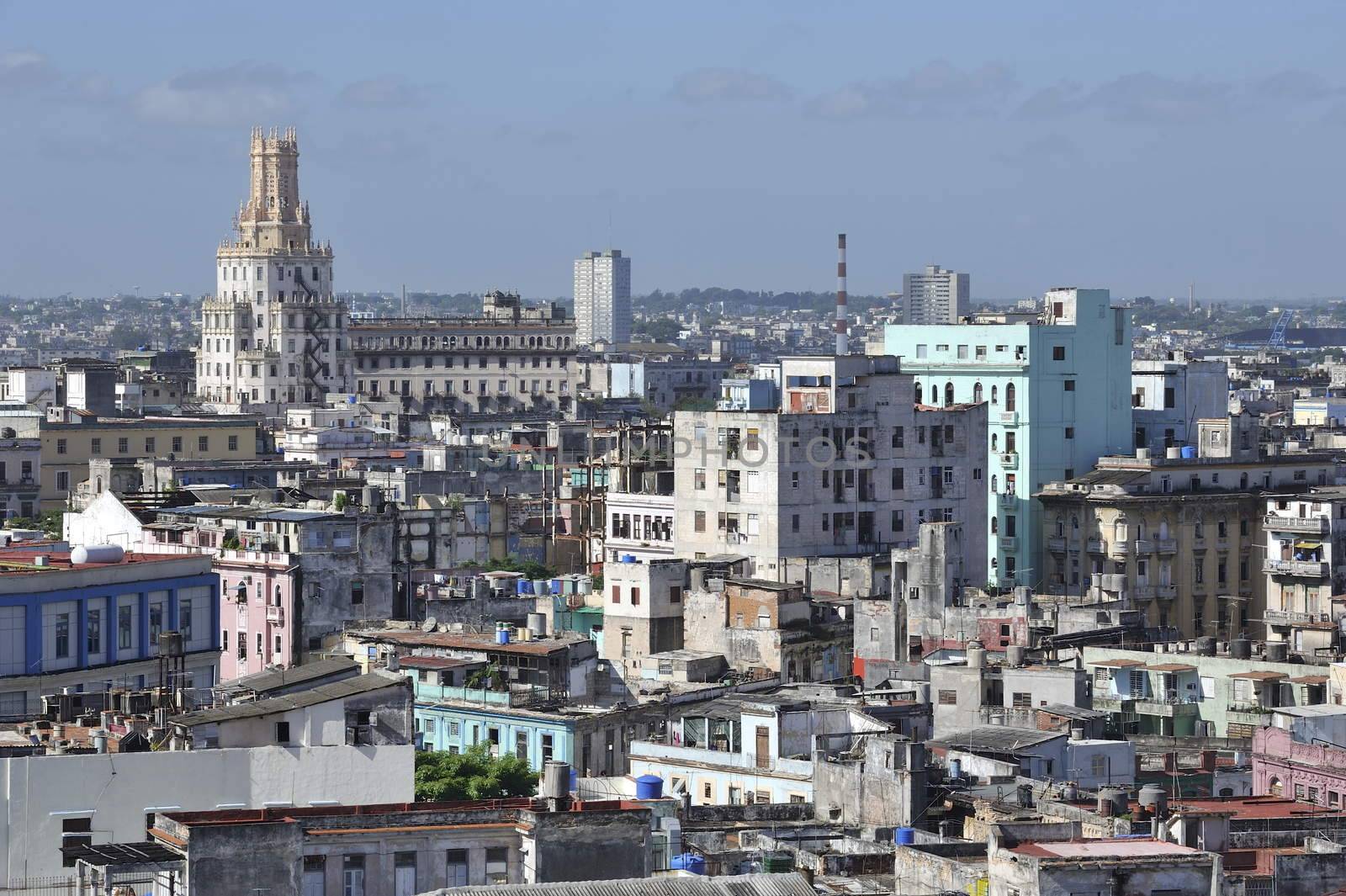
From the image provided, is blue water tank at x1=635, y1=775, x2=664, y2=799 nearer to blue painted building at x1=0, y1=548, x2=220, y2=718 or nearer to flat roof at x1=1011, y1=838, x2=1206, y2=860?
blue painted building at x1=0, y1=548, x2=220, y2=718

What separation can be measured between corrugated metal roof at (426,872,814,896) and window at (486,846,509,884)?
108 centimetres

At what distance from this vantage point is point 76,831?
43.4 meters

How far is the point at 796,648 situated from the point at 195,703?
32.3 meters

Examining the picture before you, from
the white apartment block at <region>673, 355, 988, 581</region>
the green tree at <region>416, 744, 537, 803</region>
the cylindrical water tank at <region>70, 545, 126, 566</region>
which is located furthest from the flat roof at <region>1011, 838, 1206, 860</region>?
the white apartment block at <region>673, 355, 988, 581</region>

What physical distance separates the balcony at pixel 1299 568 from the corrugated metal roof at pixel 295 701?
2236 inches

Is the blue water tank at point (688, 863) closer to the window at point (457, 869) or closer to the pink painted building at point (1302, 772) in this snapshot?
the window at point (457, 869)

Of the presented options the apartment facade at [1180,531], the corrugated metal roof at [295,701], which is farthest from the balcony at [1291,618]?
the corrugated metal roof at [295,701]

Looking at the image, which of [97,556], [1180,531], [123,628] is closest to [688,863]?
[123,628]

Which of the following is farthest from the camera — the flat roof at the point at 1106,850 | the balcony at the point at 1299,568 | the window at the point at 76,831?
the balcony at the point at 1299,568

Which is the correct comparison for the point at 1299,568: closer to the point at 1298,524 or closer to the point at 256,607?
the point at 1298,524

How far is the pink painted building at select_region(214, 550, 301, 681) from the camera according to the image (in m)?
90.7

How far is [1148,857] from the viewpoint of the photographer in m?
41.6

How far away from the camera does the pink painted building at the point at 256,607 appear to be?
90688 millimetres

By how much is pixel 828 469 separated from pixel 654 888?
71.7m
